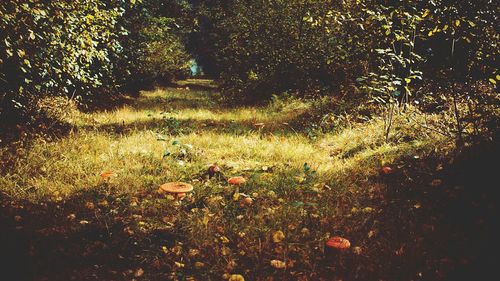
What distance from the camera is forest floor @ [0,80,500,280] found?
3.00 meters

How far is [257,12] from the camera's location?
14.0 metres

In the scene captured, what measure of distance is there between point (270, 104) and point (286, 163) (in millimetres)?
5940

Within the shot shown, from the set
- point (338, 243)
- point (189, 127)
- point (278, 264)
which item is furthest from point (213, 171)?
point (189, 127)

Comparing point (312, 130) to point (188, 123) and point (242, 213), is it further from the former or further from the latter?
point (242, 213)

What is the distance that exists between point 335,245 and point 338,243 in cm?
4

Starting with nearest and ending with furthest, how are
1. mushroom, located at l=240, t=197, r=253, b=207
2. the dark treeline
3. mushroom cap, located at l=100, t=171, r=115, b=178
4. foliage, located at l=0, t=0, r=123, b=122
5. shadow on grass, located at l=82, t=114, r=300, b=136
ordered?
mushroom, located at l=240, t=197, r=253, b=207
mushroom cap, located at l=100, t=171, r=115, b=178
foliage, located at l=0, t=0, r=123, b=122
the dark treeline
shadow on grass, located at l=82, t=114, r=300, b=136

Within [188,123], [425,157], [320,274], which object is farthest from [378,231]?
[188,123]

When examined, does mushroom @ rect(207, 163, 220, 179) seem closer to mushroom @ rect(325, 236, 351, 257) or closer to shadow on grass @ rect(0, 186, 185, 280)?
shadow on grass @ rect(0, 186, 185, 280)

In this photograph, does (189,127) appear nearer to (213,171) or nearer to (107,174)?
(213,171)

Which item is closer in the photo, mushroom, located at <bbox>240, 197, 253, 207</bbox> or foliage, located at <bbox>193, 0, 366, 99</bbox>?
mushroom, located at <bbox>240, 197, 253, 207</bbox>

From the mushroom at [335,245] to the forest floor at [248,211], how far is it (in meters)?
0.06

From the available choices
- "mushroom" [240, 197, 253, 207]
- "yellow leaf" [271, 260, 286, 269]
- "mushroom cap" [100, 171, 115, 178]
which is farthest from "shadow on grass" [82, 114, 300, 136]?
"yellow leaf" [271, 260, 286, 269]

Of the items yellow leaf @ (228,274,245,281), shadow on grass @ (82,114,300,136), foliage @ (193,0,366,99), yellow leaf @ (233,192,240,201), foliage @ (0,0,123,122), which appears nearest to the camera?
yellow leaf @ (228,274,245,281)

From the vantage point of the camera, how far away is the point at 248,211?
392cm
